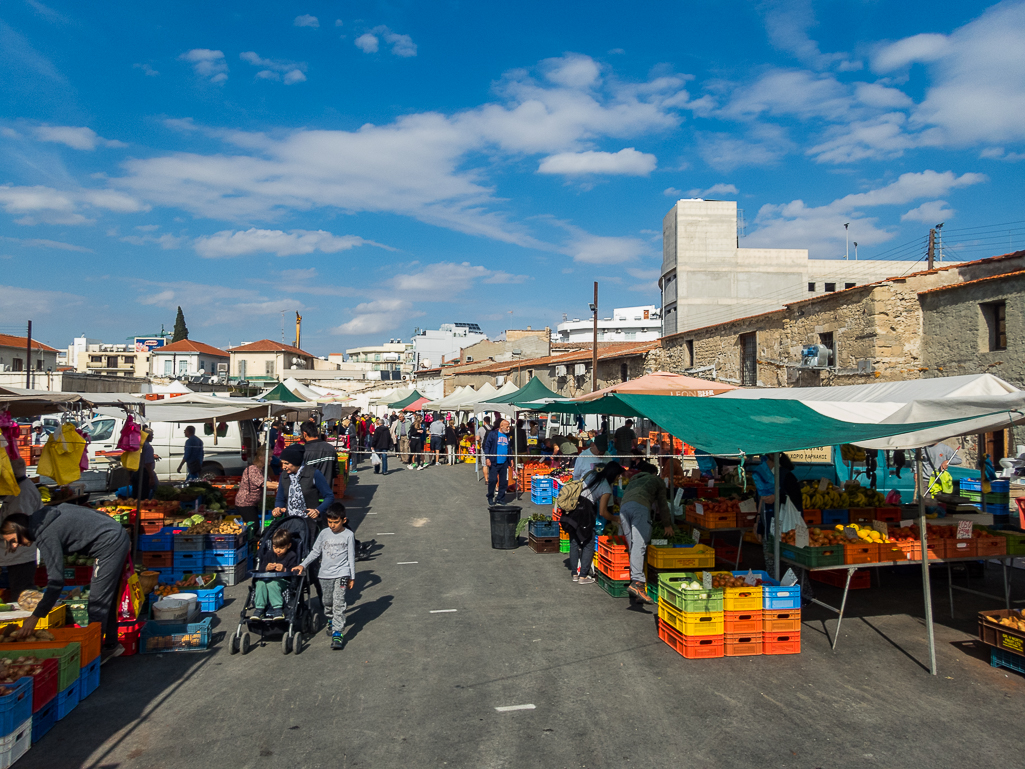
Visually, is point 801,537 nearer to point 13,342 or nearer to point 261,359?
point 13,342

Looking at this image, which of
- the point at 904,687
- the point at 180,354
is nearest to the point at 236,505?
the point at 904,687

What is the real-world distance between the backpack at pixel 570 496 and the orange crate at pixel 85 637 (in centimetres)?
568

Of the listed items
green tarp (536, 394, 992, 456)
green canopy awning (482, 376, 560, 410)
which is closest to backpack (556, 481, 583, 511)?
green tarp (536, 394, 992, 456)

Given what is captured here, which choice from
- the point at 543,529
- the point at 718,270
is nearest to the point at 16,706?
the point at 543,529

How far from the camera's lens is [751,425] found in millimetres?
7469

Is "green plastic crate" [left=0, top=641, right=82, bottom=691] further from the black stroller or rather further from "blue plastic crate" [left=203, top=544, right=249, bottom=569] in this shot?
"blue plastic crate" [left=203, top=544, right=249, bottom=569]

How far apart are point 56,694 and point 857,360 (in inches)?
774

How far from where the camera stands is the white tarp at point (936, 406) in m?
6.46

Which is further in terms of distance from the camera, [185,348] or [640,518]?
[185,348]

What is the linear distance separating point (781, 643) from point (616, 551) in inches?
95.0

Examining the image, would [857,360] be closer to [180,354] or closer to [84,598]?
[84,598]

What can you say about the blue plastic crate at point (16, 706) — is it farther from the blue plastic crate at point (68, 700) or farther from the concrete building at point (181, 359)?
the concrete building at point (181, 359)

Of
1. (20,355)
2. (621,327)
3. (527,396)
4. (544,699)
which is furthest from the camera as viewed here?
(621,327)

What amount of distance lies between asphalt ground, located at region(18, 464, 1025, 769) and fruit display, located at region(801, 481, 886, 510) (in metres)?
1.67
